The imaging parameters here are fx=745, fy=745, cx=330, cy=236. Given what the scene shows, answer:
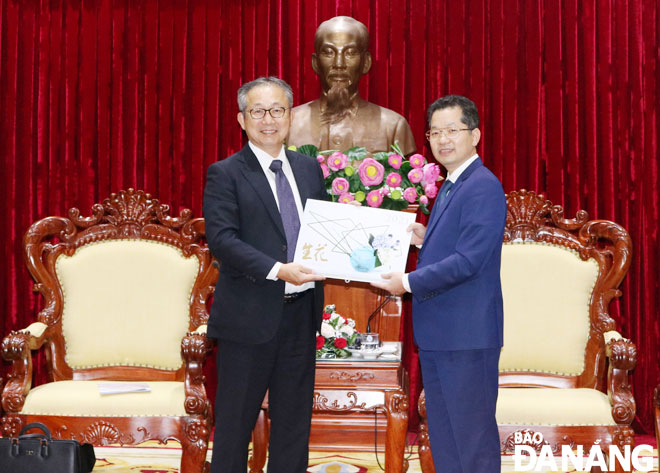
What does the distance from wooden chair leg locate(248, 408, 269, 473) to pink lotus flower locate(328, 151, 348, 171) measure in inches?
44.8

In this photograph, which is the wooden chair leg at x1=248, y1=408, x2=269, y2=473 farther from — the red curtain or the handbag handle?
the red curtain

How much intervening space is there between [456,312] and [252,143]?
0.93 metres

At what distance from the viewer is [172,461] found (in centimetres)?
368

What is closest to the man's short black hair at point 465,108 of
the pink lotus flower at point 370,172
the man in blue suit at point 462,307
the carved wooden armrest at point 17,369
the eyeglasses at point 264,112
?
the man in blue suit at point 462,307

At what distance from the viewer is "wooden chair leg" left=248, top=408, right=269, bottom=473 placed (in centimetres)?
331

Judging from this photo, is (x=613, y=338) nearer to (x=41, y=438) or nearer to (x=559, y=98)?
(x=559, y=98)

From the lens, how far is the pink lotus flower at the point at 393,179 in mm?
3143

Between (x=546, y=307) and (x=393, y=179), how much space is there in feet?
3.21

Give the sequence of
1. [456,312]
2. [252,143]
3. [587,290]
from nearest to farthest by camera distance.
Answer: [456,312], [252,143], [587,290]

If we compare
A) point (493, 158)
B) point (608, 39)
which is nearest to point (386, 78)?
point (493, 158)

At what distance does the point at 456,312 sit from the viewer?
2.31 m

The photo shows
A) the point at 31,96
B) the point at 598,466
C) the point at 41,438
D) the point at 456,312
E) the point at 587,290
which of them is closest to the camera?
the point at 456,312

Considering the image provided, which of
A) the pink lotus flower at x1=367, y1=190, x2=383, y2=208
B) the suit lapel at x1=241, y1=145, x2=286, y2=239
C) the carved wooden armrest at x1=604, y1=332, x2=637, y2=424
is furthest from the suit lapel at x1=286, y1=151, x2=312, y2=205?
the carved wooden armrest at x1=604, y1=332, x2=637, y2=424

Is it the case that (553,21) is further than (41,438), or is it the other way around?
(553,21)
